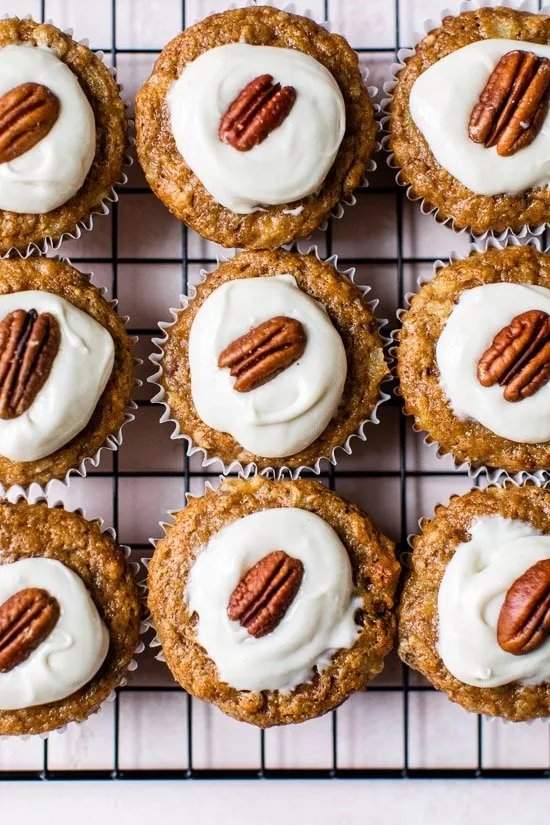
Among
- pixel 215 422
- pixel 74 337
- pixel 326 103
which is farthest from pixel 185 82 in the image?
pixel 215 422

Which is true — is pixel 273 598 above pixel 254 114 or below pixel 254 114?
below

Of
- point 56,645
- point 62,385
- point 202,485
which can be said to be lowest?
point 56,645

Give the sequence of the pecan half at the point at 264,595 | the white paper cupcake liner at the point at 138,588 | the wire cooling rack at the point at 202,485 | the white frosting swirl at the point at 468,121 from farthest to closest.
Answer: the wire cooling rack at the point at 202,485 < the white paper cupcake liner at the point at 138,588 < the white frosting swirl at the point at 468,121 < the pecan half at the point at 264,595

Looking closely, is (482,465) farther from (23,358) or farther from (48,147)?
(48,147)

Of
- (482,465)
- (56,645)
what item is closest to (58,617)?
(56,645)

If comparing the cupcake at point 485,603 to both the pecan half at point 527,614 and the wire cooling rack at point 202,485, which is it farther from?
the wire cooling rack at point 202,485

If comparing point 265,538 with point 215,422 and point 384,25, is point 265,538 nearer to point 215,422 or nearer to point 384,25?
point 215,422

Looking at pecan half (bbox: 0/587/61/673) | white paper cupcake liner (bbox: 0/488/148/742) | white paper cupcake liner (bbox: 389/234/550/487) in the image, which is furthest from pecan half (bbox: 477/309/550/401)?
pecan half (bbox: 0/587/61/673)

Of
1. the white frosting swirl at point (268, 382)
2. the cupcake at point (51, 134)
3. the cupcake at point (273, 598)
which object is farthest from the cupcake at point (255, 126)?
the cupcake at point (273, 598)

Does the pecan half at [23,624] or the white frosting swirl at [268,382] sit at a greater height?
the white frosting swirl at [268,382]
